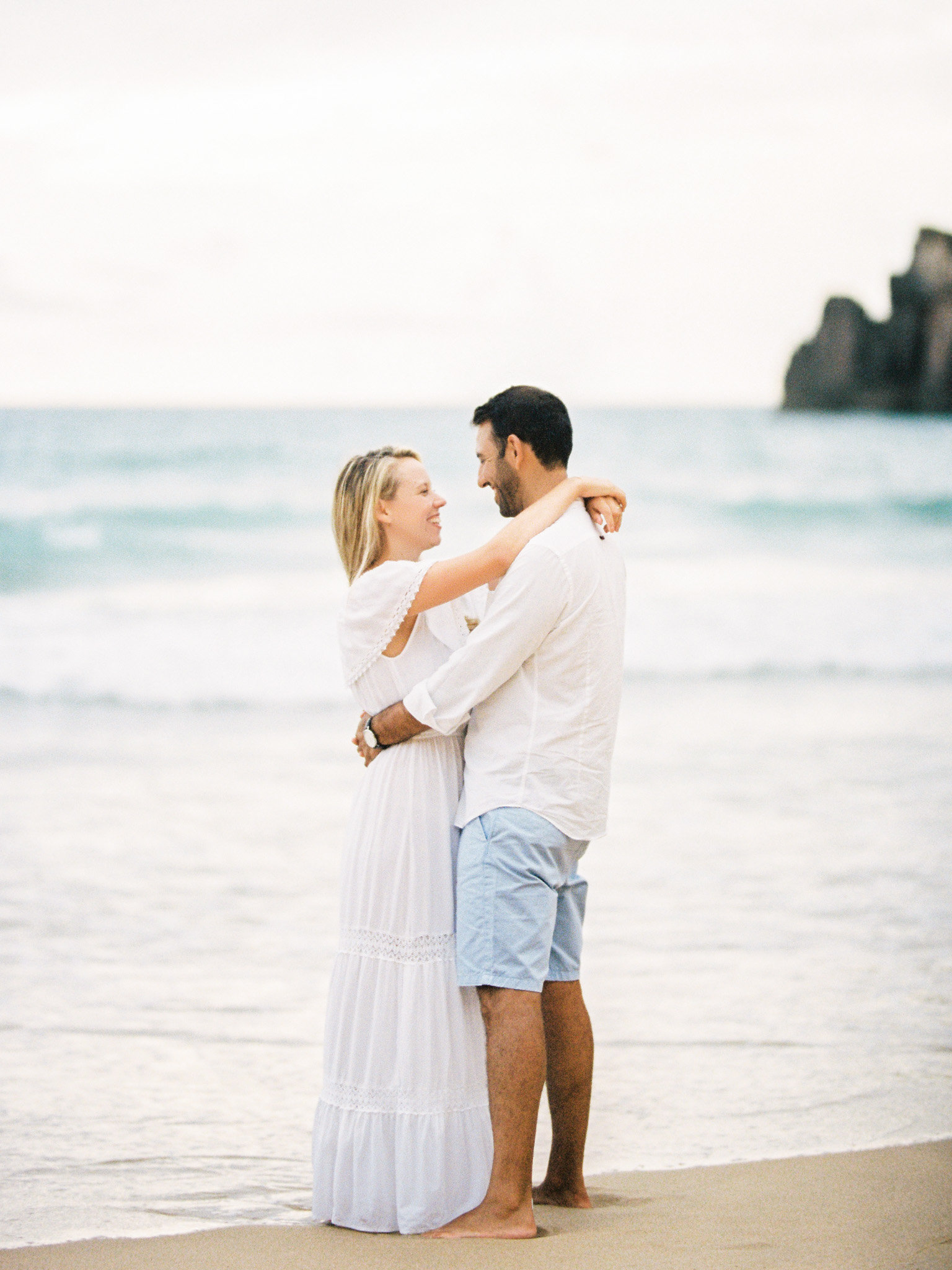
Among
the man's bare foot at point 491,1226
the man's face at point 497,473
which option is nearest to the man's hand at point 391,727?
the man's face at point 497,473

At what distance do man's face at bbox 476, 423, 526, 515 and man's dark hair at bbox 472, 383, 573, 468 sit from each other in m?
0.02

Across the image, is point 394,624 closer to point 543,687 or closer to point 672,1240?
point 543,687

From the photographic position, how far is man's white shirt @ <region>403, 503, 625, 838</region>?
283 centimetres

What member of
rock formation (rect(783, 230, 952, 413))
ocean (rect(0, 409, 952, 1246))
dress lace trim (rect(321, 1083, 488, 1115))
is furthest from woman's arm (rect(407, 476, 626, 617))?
rock formation (rect(783, 230, 952, 413))

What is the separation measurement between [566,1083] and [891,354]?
132 ft

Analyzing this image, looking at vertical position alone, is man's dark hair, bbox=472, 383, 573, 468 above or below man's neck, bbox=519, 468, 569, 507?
above

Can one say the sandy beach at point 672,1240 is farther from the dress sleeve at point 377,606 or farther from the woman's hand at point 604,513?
the woman's hand at point 604,513

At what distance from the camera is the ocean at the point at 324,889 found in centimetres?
354

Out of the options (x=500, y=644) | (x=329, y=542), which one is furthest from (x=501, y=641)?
(x=329, y=542)

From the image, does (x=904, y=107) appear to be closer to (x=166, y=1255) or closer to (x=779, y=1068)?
(x=779, y=1068)

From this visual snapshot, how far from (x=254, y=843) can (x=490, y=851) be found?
12.0 ft

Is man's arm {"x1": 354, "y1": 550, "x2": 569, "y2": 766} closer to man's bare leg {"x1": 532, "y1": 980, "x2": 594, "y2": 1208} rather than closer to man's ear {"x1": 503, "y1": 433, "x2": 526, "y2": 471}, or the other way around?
man's ear {"x1": 503, "y1": 433, "x2": 526, "y2": 471}

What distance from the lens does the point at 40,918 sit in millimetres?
5277

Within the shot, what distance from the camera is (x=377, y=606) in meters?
2.96
